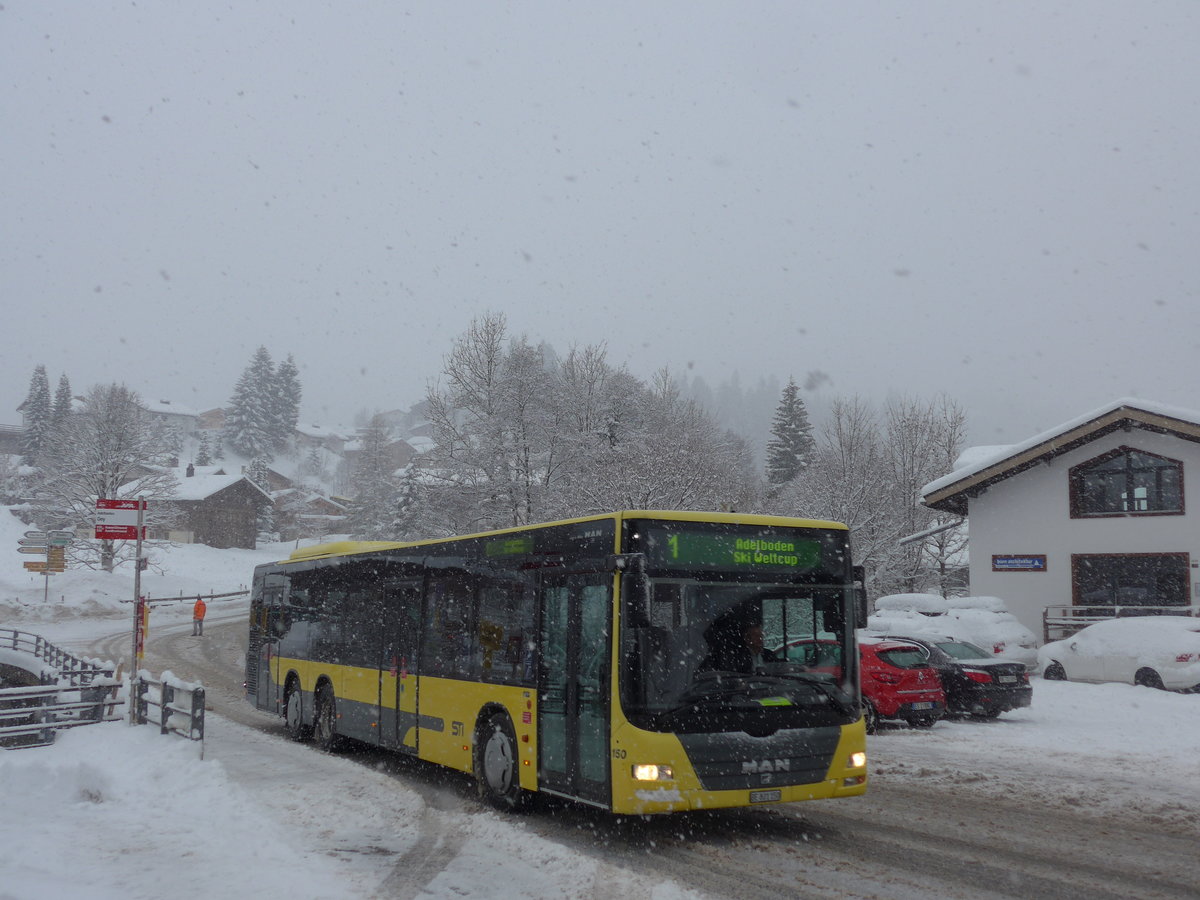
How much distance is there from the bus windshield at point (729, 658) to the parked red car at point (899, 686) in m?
8.02

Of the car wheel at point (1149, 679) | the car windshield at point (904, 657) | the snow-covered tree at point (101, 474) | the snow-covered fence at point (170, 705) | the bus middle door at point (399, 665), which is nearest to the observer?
the bus middle door at point (399, 665)

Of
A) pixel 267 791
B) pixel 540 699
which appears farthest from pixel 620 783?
pixel 267 791

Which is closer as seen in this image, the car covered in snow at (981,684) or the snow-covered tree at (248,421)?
the car covered in snow at (981,684)

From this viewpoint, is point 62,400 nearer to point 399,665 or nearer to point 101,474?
point 101,474

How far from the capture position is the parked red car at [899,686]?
16859 millimetres

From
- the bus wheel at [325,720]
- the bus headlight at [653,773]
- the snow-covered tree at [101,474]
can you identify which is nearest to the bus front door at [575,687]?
the bus headlight at [653,773]

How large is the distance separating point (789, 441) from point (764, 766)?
6591 cm

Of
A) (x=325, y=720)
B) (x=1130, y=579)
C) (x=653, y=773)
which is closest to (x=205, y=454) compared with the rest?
(x=1130, y=579)

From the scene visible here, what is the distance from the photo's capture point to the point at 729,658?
28.8 feet

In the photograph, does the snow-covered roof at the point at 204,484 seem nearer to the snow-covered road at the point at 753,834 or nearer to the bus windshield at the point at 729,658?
the snow-covered road at the point at 753,834

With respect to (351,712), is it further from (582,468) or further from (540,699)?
(582,468)

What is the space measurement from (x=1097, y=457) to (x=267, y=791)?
88.4 feet

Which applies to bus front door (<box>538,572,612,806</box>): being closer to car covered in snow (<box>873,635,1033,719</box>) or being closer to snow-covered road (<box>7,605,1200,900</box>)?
snow-covered road (<box>7,605,1200,900</box>)

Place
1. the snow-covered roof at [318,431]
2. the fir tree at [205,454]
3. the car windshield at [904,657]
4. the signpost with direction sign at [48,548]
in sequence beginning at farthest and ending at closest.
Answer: the snow-covered roof at [318,431]
the fir tree at [205,454]
the signpost with direction sign at [48,548]
the car windshield at [904,657]
